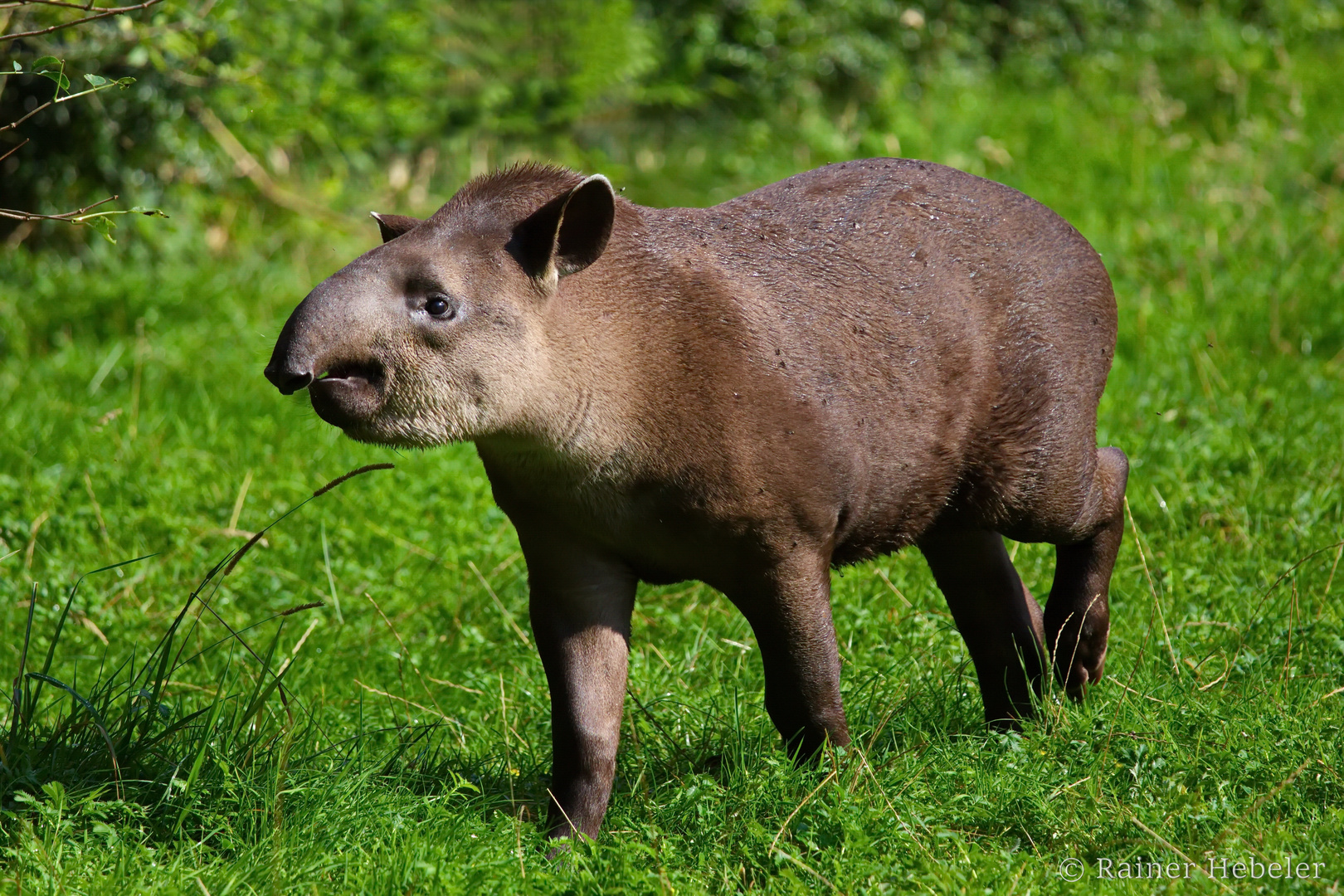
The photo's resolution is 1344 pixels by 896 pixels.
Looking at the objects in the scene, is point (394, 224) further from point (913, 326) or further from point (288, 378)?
point (913, 326)

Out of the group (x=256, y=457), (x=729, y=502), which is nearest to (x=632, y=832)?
(x=729, y=502)

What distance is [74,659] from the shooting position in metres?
4.93

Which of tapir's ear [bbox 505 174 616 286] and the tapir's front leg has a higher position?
tapir's ear [bbox 505 174 616 286]

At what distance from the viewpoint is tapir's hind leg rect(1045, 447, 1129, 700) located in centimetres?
453

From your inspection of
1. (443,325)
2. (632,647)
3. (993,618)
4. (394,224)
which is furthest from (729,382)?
(632,647)

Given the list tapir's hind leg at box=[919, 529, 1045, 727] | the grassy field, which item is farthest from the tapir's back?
the grassy field

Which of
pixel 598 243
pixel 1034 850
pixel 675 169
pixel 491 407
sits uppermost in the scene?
pixel 598 243

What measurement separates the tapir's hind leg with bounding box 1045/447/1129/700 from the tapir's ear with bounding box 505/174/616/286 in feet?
6.12

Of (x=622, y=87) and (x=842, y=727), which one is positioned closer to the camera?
(x=842, y=727)

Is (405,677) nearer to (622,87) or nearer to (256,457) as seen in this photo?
(256,457)

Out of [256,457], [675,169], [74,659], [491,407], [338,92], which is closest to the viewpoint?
[491,407]

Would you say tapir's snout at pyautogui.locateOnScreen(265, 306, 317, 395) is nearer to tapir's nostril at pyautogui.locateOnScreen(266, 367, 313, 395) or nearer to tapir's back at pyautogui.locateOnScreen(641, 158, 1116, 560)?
tapir's nostril at pyautogui.locateOnScreen(266, 367, 313, 395)

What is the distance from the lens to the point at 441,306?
3447 mm

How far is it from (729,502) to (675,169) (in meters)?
7.44
